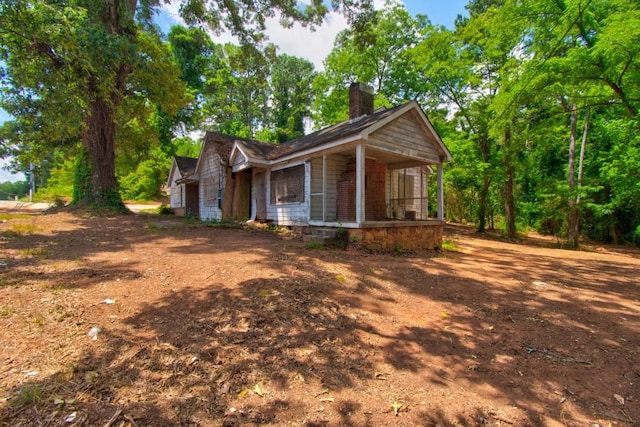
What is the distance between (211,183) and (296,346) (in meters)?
14.3

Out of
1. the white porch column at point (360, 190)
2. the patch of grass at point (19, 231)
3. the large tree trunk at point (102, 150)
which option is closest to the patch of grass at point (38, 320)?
the patch of grass at point (19, 231)

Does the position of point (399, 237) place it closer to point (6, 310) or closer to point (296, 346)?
point (296, 346)

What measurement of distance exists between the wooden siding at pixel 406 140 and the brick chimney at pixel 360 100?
276cm

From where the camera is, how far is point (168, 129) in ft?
97.2

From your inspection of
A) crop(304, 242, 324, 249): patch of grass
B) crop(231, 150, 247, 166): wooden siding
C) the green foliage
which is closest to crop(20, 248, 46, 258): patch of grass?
crop(304, 242, 324, 249): patch of grass

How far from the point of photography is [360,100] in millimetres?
12414

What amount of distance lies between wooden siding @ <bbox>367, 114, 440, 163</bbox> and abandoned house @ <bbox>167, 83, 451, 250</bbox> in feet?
0.10

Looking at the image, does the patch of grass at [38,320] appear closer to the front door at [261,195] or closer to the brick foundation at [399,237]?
the brick foundation at [399,237]

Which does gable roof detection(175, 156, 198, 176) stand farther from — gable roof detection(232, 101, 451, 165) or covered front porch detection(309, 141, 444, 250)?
covered front porch detection(309, 141, 444, 250)

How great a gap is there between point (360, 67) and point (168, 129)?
19.6 meters

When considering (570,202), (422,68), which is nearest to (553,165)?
(570,202)

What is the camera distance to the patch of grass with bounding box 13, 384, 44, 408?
81.2 inches

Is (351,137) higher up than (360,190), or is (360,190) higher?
(351,137)

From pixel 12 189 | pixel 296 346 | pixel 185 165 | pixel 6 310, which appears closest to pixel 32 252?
pixel 6 310
